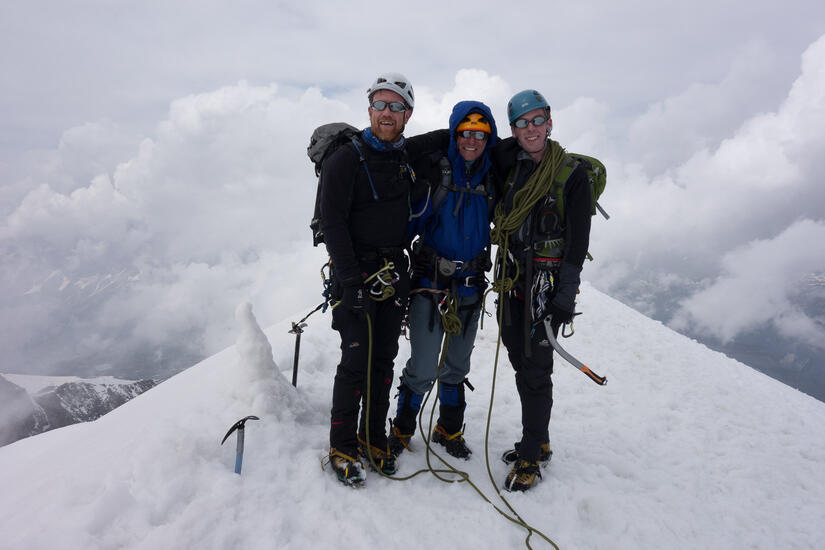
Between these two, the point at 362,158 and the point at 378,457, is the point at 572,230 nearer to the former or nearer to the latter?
the point at 362,158

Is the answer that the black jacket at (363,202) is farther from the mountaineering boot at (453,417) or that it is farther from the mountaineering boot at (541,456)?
the mountaineering boot at (541,456)

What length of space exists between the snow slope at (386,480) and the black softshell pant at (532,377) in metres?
0.59

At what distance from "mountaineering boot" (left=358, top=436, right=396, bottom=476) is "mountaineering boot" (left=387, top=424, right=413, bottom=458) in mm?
309

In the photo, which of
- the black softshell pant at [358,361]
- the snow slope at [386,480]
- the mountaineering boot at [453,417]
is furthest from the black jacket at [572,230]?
the snow slope at [386,480]

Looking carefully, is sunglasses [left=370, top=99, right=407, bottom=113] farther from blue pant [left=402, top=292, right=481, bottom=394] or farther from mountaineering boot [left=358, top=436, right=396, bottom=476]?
mountaineering boot [left=358, top=436, right=396, bottom=476]

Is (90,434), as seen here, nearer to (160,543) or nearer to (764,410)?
(160,543)

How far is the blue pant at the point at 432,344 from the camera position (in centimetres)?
471

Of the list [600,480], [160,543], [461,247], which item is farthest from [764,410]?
[160,543]

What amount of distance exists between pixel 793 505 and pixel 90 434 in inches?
331

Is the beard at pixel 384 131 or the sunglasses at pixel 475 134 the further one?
the sunglasses at pixel 475 134

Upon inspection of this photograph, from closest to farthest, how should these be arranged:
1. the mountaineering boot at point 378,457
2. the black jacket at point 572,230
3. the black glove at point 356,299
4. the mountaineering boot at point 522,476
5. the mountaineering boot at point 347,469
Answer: the black glove at point 356,299
the mountaineering boot at point 347,469
the black jacket at point 572,230
the mountaineering boot at point 378,457
the mountaineering boot at point 522,476

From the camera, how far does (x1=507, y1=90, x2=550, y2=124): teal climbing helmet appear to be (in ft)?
14.2

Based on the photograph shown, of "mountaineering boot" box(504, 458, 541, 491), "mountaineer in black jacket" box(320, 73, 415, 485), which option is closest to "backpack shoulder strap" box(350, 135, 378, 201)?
"mountaineer in black jacket" box(320, 73, 415, 485)

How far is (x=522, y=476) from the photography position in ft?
15.5
